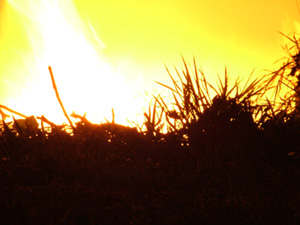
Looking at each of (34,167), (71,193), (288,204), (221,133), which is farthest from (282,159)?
(34,167)

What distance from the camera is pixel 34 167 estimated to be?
1.38m

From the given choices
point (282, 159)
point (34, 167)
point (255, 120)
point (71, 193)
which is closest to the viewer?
point (71, 193)

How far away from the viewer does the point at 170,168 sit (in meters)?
1.42

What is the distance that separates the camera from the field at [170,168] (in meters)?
1.02

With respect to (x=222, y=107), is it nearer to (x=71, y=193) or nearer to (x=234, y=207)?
(x=234, y=207)

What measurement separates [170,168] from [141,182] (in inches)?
7.7

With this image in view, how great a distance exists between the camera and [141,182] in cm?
126

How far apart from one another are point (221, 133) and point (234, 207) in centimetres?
69

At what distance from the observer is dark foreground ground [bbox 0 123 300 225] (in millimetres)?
1004

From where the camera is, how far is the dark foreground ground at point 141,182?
1.00 metres

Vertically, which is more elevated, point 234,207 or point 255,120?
point 255,120

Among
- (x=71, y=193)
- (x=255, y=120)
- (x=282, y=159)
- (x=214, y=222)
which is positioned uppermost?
(x=255, y=120)

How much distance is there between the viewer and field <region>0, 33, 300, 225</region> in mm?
1019

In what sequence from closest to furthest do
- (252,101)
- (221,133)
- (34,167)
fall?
(34,167)
(221,133)
(252,101)
